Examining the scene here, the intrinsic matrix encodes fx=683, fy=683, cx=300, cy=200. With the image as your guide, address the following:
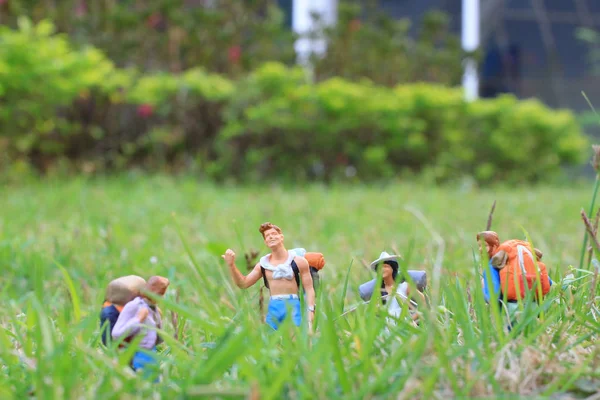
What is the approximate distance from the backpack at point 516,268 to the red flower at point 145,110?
7440 mm

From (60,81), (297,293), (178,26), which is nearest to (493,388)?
(297,293)

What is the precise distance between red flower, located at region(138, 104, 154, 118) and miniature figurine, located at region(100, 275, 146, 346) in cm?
734

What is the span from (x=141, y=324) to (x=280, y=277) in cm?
27

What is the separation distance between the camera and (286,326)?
40.7 inches

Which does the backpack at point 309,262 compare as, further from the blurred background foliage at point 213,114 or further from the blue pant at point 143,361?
the blurred background foliage at point 213,114

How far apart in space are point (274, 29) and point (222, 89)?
12.6 ft

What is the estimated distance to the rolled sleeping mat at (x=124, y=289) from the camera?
118cm

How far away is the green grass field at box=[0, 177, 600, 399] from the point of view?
1008 millimetres

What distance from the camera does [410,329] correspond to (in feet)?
3.89

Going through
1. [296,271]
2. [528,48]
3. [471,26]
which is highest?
[471,26]

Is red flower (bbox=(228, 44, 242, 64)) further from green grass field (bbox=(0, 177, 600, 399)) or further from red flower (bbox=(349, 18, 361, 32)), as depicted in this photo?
green grass field (bbox=(0, 177, 600, 399))

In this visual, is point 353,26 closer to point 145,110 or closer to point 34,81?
point 145,110

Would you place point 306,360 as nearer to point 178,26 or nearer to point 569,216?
point 569,216

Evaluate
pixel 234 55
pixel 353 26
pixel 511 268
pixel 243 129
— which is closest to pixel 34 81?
pixel 243 129
